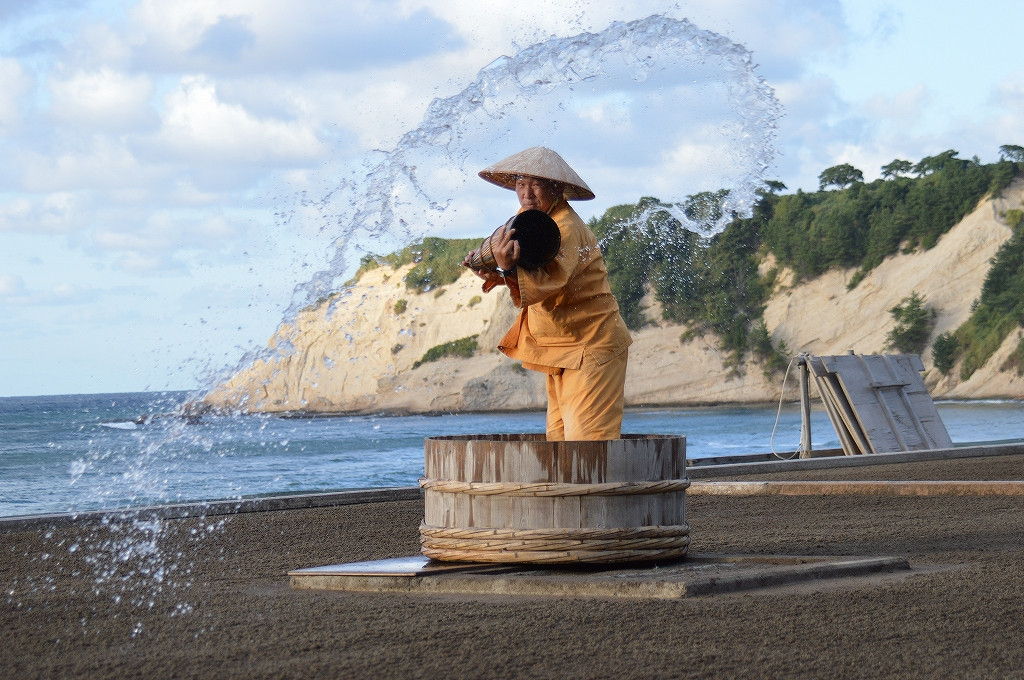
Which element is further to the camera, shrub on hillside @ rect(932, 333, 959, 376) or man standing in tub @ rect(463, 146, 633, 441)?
shrub on hillside @ rect(932, 333, 959, 376)

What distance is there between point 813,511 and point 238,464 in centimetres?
2496

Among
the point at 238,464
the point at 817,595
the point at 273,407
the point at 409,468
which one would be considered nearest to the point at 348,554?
the point at 817,595

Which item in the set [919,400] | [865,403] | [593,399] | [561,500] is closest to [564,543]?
[561,500]

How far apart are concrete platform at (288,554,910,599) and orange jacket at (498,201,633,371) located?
3.56ft

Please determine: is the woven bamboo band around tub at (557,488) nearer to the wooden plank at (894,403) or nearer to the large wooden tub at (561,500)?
the large wooden tub at (561,500)

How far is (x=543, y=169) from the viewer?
5.89m

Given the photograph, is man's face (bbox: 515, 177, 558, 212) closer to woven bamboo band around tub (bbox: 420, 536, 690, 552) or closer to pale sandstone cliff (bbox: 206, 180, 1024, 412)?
woven bamboo band around tub (bbox: 420, 536, 690, 552)

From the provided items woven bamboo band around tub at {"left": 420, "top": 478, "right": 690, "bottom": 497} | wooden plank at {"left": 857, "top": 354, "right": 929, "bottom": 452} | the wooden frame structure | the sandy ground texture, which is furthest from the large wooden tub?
wooden plank at {"left": 857, "top": 354, "right": 929, "bottom": 452}

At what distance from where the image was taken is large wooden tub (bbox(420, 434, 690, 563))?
524 centimetres

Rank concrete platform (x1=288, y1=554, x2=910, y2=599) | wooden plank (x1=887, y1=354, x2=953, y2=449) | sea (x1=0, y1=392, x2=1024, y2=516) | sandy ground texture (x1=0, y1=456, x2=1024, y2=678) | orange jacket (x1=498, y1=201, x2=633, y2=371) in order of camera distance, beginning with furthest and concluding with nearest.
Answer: sea (x1=0, y1=392, x2=1024, y2=516) → wooden plank (x1=887, y1=354, x2=953, y2=449) → orange jacket (x1=498, y1=201, x2=633, y2=371) → concrete platform (x1=288, y1=554, x2=910, y2=599) → sandy ground texture (x1=0, y1=456, x2=1024, y2=678)

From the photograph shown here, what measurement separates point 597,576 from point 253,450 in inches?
1455

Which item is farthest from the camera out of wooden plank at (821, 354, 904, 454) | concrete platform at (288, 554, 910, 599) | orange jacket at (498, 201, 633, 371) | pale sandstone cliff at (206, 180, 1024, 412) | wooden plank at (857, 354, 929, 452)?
pale sandstone cliff at (206, 180, 1024, 412)

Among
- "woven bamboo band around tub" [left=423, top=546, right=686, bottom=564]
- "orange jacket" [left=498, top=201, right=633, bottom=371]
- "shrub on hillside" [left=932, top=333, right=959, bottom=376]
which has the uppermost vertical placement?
"shrub on hillside" [left=932, top=333, right=959, bottom=376]

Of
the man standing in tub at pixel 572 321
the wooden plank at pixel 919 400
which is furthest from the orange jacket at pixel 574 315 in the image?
the wooden plank at pixel 919 400
